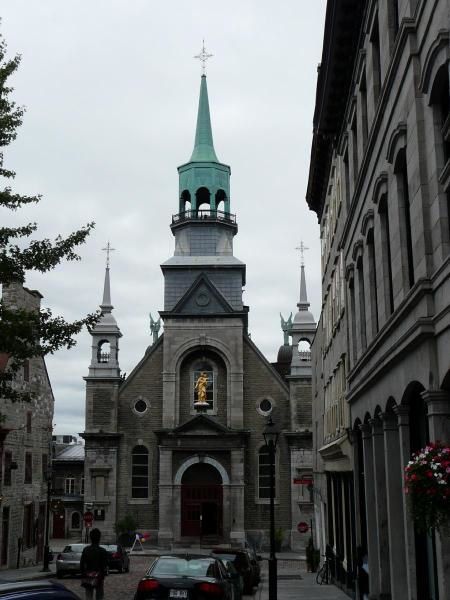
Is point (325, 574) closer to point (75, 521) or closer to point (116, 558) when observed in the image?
point (116, 558)

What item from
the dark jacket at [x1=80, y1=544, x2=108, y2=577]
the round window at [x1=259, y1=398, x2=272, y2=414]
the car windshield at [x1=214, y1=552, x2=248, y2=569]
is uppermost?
the round window at [x1=259, y1=398, x2=272, y2=414]

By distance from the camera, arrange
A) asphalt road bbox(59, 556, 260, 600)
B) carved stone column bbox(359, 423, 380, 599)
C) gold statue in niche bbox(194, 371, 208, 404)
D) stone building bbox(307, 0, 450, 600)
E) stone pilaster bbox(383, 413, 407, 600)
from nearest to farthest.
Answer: stone building bbox(307, 0, 450, 600) < stone pilaster bbox(383, 413, 407, 600) < carved stone column bbox(359, 423, 380, 599) < asphalt road bbox(59, 556, 260, 600) < gold statue in niche bbox(194, 371, 208, 404)

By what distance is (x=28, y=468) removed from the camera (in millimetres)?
37594

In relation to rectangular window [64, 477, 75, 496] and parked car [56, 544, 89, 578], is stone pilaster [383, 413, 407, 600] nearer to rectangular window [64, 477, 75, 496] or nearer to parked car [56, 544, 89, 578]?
parked car [56, 544, 89, 578]

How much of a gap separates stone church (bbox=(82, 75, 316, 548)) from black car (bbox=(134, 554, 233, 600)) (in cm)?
3154

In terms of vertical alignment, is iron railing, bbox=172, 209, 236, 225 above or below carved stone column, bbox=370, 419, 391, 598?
above

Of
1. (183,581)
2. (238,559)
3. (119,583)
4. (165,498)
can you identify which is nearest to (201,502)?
(165,498)

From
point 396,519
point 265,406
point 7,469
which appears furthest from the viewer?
point 265,406

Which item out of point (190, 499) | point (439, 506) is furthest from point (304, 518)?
point (439, 506)

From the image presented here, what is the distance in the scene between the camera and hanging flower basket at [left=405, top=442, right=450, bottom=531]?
25.6 ft

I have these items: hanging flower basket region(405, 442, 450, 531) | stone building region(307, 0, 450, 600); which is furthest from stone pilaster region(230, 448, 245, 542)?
hanging flower basket region(405, 442, 450, 531)

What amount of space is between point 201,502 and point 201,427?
4.35 metres

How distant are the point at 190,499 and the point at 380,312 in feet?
113

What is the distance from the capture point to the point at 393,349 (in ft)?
41.0
